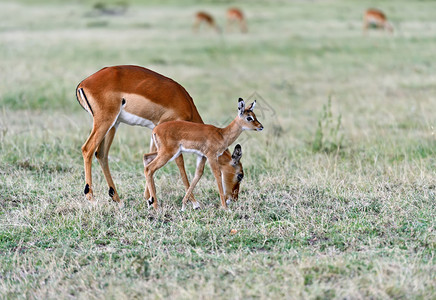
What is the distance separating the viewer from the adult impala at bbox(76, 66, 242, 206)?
6137 mm

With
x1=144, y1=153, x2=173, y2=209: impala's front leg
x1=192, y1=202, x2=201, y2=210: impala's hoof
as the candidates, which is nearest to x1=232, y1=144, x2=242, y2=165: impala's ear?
x1=192, y1=202, x2=201, y2=210: impala's hoof

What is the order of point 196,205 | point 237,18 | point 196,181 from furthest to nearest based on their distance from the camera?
1. point 237,18
2. point 196,205
3. point 196,181

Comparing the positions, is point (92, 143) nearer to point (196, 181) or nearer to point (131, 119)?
point (131, 119)

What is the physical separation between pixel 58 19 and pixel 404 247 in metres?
27.2

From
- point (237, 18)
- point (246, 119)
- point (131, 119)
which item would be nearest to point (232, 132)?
point (246, 119)

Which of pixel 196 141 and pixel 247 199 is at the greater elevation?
pixel 196 141

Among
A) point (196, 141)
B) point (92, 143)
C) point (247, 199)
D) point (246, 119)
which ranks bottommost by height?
point (247, 199)

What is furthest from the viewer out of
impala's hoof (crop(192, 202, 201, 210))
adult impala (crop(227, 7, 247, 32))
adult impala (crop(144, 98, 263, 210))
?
adult impala (crop(227, 7, 247, 32))

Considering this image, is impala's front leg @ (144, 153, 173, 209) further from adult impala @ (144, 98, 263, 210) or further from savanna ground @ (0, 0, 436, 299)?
savanna ground @ (0, 0, 436, 299)

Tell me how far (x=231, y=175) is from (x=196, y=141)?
0.58 meters

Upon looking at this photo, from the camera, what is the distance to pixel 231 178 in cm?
621

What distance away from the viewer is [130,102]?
6.15 m

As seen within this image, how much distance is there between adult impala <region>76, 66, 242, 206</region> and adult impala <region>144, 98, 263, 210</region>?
0.26 metres

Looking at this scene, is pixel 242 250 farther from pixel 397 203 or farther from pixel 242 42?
pixel 242 42
